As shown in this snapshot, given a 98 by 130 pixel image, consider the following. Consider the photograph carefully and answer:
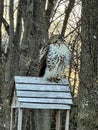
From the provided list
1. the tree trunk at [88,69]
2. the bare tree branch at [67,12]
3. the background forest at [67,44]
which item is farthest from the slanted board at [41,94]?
the bare tree branch at [67,12]

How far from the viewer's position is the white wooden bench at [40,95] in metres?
4.84

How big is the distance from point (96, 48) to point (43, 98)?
2619 millimetres

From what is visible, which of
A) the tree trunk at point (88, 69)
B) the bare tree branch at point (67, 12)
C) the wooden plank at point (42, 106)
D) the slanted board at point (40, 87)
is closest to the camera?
the wooden plank at point (42, 106)

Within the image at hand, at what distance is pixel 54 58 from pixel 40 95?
459 millimetres

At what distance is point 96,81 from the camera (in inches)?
283

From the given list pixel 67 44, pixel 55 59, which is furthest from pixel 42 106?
pixel 67 44

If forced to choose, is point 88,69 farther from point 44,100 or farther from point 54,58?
point 44,100

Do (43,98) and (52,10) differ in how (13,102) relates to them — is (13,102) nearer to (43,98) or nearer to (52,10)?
(43,98)

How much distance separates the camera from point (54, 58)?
196 inches

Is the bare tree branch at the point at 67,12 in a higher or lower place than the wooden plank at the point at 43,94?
higher

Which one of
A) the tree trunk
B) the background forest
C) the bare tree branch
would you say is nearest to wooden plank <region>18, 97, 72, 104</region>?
the background forest

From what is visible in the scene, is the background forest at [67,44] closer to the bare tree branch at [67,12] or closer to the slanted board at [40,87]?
the bare tree branch at [67,12]

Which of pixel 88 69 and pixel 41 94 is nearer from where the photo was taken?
pixel 41 94

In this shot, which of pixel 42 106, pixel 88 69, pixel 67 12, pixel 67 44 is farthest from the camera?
pixel 67 12
